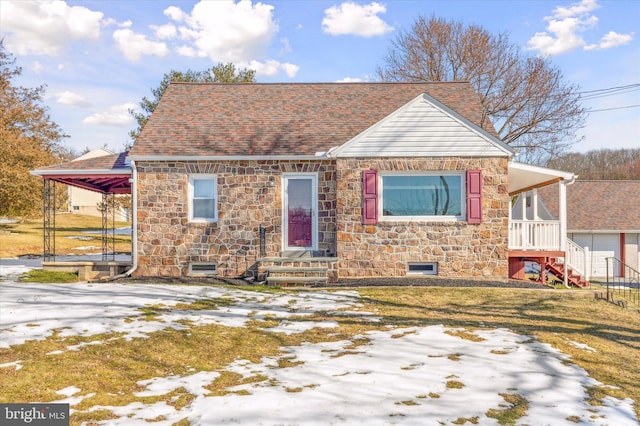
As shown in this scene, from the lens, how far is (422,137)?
1170 centimetres

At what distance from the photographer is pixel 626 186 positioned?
26156mm

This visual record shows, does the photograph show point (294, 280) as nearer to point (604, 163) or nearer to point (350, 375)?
point (350, 375)

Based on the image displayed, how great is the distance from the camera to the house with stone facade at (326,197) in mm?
11648

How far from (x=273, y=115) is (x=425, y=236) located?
5835 millimetres

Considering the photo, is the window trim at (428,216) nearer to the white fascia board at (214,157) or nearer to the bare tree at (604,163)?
the white fascia board at (214,157)

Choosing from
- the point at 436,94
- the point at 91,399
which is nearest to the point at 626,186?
the point at 436,94

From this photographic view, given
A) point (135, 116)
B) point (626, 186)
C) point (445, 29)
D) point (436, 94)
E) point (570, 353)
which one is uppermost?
point (445, 29)

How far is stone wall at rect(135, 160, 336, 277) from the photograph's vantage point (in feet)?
39.9

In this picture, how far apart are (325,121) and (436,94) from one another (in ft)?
13.2

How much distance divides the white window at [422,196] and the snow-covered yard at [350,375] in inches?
173

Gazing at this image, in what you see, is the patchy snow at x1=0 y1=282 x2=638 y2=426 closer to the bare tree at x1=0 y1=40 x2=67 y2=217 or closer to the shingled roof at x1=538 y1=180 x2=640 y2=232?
the bare tree at x1=0 y1=40 x2=67 y2=217

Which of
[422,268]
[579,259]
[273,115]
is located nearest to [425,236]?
[422,268]

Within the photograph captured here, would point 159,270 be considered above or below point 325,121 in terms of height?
below

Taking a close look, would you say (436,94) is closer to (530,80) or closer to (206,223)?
(206,223)
